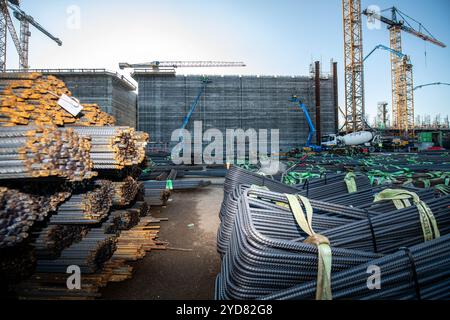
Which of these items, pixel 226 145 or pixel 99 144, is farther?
pixel 226 145

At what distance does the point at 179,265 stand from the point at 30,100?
4.46 metres

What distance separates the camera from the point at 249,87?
3200cm

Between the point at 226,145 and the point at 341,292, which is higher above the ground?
the point at 226,145

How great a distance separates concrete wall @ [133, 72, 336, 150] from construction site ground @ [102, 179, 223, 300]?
25.3 metres

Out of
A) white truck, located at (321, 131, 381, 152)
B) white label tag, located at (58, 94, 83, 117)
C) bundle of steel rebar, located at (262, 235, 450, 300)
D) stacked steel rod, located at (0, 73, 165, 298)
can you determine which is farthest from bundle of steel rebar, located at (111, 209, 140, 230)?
white truck, located at (321, 131, 381, 152)

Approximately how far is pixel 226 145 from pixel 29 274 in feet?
91.4

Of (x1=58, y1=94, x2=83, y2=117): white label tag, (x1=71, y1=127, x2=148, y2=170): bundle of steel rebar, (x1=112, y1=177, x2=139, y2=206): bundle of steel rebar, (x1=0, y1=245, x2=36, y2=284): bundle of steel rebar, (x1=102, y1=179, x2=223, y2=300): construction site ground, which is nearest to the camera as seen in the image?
(x1=0, y1=245, x2=36, y2=284): bundle of steel rebar

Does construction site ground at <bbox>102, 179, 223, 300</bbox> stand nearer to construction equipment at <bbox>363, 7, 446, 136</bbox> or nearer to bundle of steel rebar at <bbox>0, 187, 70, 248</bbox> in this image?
bundle of steel rebar at <bbox>0, 187, 70, 248</bbox>

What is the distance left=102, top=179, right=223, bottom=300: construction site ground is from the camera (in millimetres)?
3498
